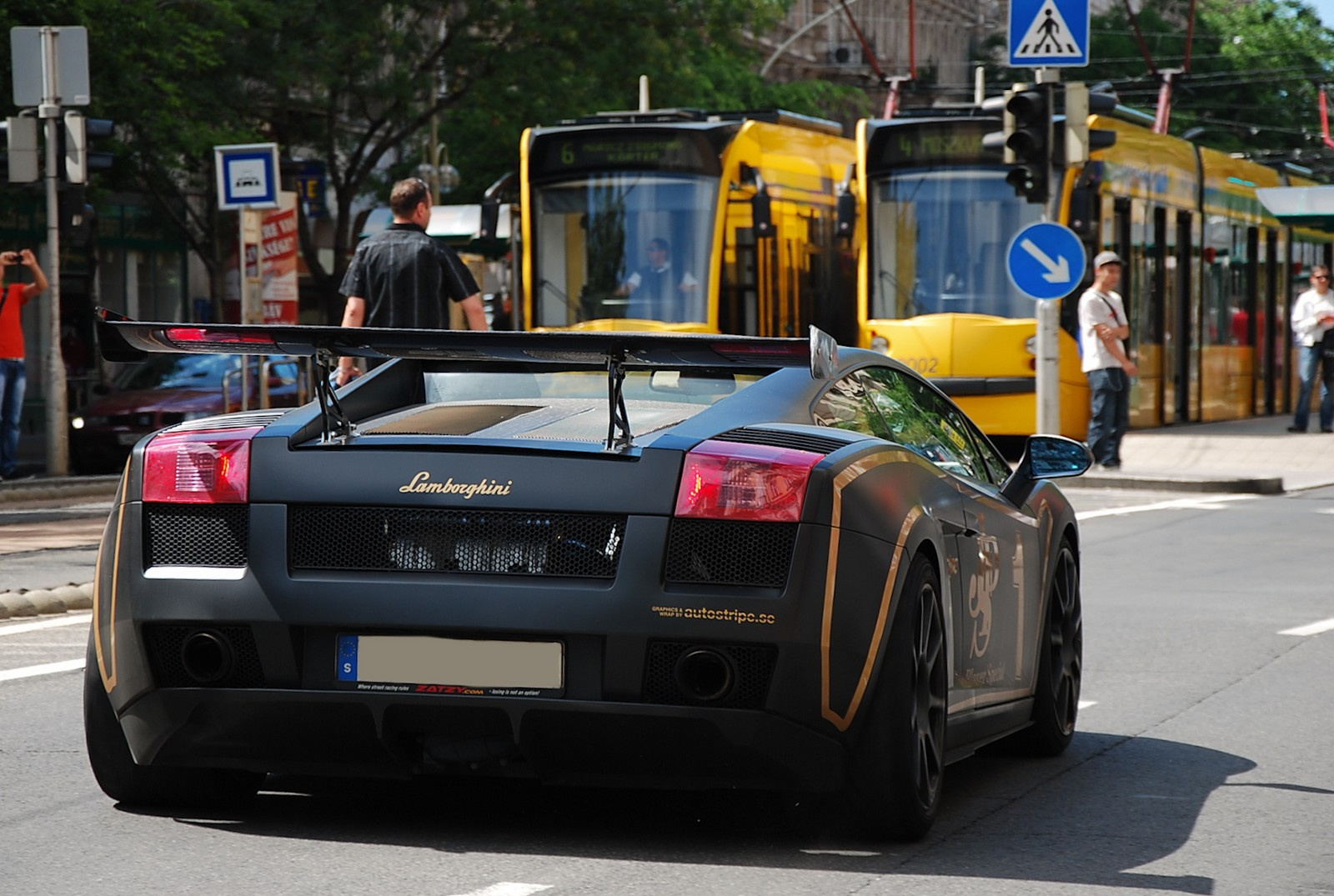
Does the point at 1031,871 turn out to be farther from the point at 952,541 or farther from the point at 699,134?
the point at 699,134

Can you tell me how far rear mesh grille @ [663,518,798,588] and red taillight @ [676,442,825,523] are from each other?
2 centimetres

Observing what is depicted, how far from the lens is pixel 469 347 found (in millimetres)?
5254

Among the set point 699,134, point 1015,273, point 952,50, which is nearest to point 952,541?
point 1015,273

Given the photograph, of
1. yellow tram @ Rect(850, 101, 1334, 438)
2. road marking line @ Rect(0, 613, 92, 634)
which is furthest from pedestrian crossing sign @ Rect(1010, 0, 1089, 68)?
road marking line @ Rect(0, 613, 92, 634)

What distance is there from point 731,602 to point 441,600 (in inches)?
24.7

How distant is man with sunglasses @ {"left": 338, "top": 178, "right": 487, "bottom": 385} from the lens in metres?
11.5

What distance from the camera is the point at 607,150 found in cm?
2361

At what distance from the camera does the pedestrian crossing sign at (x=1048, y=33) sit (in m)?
18.4

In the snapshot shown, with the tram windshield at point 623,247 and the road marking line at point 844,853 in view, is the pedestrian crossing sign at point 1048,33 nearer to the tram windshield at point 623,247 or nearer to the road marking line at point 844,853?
the tram windshield at point 623,247

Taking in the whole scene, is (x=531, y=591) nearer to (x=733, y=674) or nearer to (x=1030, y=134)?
(x=733, y=674)

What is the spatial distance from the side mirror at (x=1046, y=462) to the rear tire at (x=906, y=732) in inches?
51.3

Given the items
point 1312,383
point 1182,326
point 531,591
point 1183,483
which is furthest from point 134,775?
point 1182,326

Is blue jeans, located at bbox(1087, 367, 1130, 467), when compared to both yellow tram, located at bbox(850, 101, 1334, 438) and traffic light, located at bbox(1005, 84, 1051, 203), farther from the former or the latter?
traffic light, located at bbox(1005, 84, 1051, 203)

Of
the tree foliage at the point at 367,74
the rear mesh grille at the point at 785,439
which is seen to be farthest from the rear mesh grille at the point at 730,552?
the tree foliage at the point at 367,74
